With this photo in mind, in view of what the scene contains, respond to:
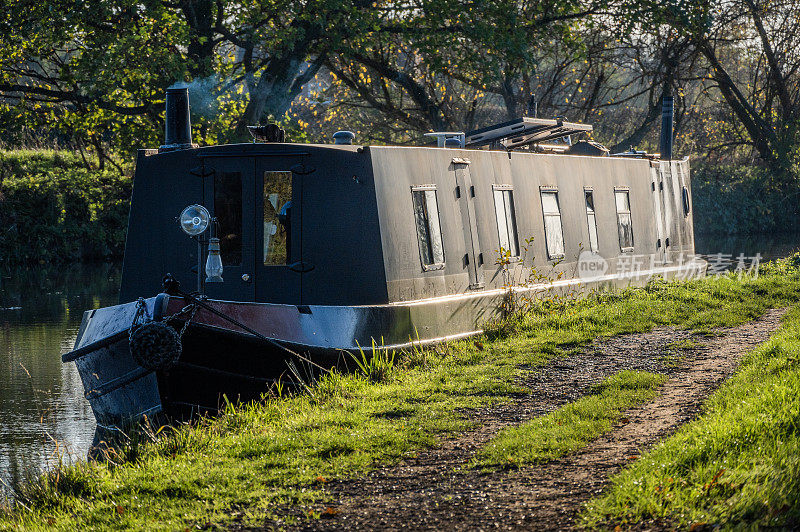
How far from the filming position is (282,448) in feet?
20.2

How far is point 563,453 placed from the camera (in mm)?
5750

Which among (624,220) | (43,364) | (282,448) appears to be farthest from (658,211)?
(282,448)

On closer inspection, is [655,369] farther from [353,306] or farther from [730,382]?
[353,306]

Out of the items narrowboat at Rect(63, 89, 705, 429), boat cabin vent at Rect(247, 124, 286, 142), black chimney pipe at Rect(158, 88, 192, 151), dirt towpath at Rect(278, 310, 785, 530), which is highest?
black chimney pipe at Rect(158, 88, 192, 151)

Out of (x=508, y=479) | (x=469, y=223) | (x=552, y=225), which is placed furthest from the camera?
(x=552, y=225)

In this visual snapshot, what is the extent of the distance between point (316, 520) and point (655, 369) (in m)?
4.52

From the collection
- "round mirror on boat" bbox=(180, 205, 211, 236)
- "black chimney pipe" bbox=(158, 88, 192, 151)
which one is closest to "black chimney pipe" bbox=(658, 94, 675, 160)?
"black chimney pipe" bbox=(158, 88, 192, 151)

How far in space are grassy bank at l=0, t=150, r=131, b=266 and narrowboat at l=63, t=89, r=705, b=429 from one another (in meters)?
17.2

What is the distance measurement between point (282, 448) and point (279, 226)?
335 centimetres

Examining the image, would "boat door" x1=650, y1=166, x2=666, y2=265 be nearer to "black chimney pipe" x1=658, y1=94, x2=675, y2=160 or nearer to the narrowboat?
"black chimney pipe" x1=658, y1=94, x2=675, y2=160

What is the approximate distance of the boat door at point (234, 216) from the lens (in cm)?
902

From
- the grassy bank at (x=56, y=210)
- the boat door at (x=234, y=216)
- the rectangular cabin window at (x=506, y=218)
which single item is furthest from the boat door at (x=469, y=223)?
the grassy bank at (x=56, y=210)

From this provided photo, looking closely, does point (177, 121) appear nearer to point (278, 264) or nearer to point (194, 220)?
point (278, 264)

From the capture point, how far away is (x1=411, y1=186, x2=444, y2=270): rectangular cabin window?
1015cm
